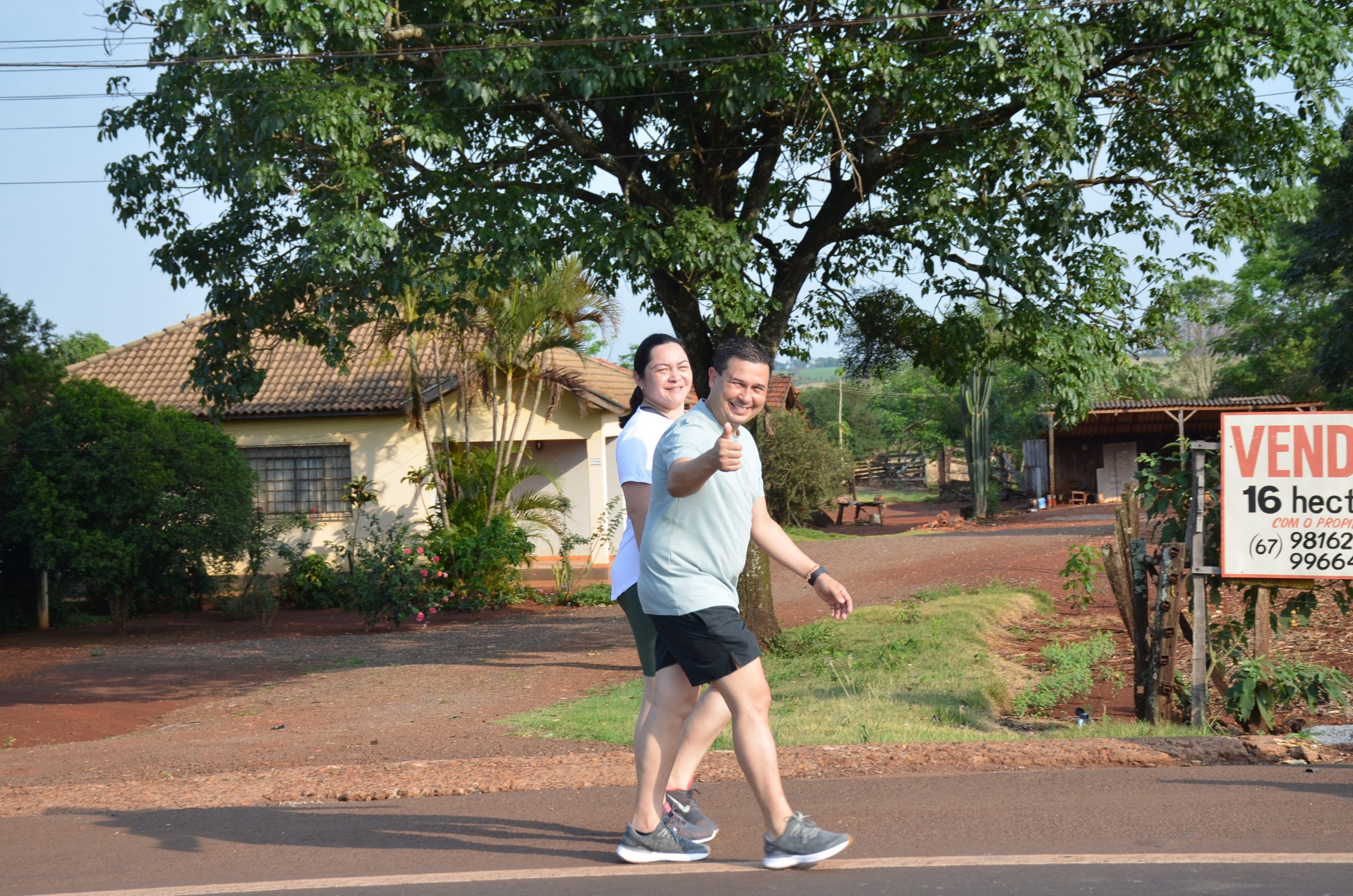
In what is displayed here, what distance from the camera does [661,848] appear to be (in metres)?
4.38

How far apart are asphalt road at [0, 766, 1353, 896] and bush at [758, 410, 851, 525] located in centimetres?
2544

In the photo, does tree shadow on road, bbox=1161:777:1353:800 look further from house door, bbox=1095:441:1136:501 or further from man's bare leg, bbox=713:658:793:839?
house door, bbox=1095:441:1136:501

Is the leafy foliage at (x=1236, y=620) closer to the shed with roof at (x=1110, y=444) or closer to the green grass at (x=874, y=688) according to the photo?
the green grass at (x=874, y=688)

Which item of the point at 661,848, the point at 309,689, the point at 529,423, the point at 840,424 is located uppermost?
the point at 840,424

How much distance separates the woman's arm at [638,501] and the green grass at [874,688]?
8.08 ft


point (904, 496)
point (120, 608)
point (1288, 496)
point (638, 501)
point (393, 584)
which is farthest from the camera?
point (904, 496)

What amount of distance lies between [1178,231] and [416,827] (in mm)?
9171

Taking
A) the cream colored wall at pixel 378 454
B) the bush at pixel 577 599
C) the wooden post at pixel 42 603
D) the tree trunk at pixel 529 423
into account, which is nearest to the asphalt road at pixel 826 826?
the bush at pixel 577 599

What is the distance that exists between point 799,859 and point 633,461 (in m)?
1.60

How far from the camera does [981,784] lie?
17.6 feet

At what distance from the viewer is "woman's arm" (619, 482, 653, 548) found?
4645 mm

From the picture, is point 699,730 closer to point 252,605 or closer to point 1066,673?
point 1066,673

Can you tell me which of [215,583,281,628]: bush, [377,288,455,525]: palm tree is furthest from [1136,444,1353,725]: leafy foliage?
[215,583,281,628]: bush

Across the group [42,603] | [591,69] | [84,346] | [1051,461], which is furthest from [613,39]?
[84,346]
